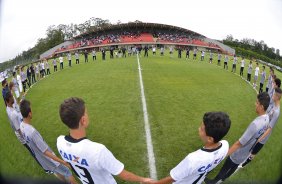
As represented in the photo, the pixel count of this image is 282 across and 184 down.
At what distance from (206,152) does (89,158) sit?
3.27 ft

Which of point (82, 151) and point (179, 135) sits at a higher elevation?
point (82, 151)

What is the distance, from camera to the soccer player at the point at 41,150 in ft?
11.8

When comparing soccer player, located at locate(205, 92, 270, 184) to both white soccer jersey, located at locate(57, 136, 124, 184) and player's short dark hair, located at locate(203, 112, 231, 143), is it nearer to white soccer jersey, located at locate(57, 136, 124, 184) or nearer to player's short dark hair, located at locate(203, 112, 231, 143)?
player's short dark hair, located at locate(203, 112, 231, 143)

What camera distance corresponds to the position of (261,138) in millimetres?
3818

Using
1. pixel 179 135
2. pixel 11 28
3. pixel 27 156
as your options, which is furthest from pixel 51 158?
pixel 179 135

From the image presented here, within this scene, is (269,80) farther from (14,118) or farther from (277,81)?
(14,118)

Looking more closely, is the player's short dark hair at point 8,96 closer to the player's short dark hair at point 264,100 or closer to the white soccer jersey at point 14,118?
the white soccer jersey at point 14,118

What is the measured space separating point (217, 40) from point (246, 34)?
0.42 meters

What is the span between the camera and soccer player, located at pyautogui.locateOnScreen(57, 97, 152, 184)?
2447 mm

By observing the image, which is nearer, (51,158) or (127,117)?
(51,158)

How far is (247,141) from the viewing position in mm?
3635

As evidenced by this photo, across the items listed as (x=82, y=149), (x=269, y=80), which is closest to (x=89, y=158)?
(x=82, y=149)

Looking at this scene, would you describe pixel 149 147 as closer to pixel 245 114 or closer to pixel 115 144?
pixel 115 144

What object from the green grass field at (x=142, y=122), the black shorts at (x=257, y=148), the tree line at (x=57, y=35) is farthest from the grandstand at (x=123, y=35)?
the black shorts at (x=257, y=148)
